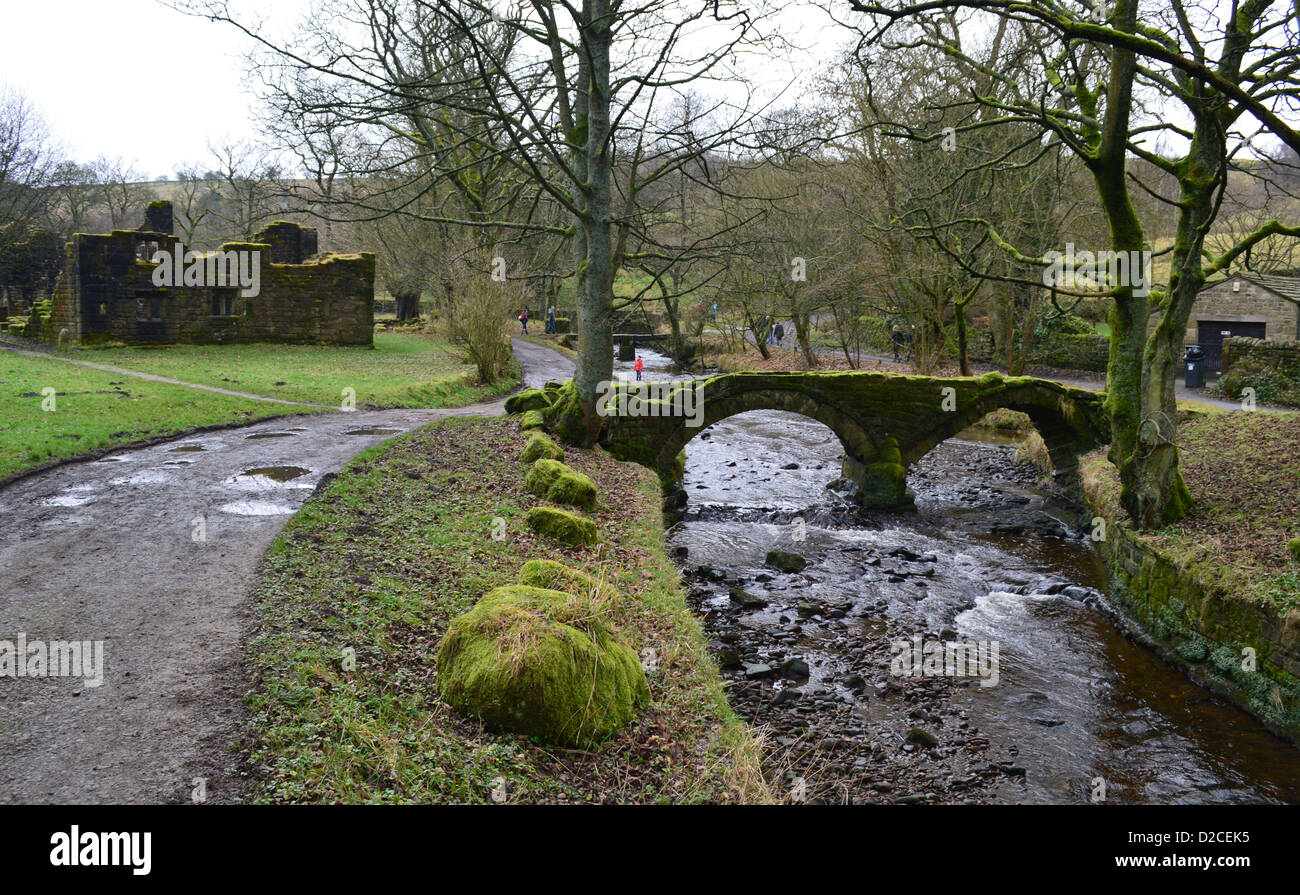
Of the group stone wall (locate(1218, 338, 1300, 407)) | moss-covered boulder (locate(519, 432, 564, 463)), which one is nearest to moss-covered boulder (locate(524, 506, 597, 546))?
moss-covered boulder (locate(519, 432, 564, 463))

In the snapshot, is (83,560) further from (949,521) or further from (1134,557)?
(949,521)

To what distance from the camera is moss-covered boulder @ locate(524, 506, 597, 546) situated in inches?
393

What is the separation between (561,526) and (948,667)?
510 centimetres

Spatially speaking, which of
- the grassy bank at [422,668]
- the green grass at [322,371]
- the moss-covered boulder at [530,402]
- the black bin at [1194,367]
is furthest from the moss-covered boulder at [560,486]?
the black bin at [1194,367]

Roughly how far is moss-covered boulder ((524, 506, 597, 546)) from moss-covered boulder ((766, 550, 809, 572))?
508 centimetres

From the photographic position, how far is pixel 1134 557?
41.6ft

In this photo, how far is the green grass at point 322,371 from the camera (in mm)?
19984

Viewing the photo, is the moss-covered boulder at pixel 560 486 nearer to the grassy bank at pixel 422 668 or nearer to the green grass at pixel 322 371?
the grassy bank at pixel 422 668

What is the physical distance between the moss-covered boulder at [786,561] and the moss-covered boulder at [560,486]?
165 inches

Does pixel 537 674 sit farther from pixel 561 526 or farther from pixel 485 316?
pixel 485 316

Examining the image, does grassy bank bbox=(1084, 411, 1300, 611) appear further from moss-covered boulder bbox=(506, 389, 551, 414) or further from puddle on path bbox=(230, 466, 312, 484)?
puddle on path bbox=(230, 466, 312, 484)
